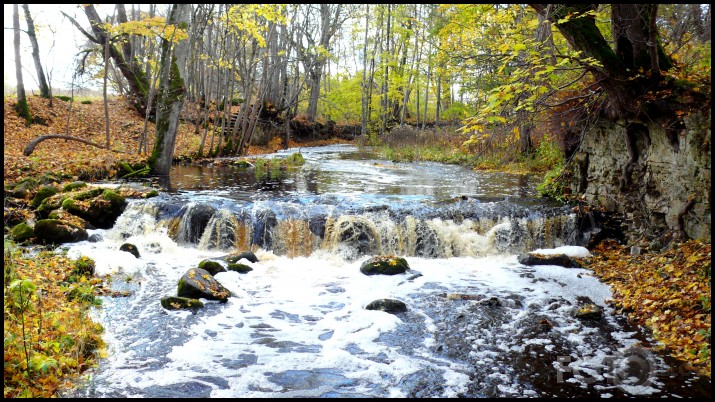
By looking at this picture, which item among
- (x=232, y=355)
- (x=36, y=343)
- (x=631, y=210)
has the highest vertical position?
(x=631, y=210)

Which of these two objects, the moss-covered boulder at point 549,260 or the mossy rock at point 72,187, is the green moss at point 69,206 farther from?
the moss-covered boulder at point 549,260

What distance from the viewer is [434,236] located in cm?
1063

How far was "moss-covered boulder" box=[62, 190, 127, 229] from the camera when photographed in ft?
34.9

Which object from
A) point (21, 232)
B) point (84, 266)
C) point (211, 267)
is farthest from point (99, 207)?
point (211, 267)

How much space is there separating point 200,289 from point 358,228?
163 inches

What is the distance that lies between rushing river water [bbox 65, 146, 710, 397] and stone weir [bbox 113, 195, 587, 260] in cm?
3

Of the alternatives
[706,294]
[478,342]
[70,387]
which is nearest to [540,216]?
[706,294]

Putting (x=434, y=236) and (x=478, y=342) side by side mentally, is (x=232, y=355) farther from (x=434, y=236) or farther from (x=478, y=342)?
(x=434, y=236)

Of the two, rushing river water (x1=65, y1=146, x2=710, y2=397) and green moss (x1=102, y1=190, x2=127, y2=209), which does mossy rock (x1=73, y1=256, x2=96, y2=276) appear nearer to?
rushing river water (x1=65, y1=146, x2=710, y2=397)

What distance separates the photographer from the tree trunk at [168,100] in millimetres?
15523

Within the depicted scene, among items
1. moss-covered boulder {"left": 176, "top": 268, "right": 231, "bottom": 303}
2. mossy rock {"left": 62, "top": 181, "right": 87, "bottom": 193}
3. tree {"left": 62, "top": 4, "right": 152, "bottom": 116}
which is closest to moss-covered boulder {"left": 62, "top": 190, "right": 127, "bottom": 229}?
mossy rock {"left": 62, "top": 181, "right": 87, "bottom": 193}

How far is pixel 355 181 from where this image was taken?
621 inches

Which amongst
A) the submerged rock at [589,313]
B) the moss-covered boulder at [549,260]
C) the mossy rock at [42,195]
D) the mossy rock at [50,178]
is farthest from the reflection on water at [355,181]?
the submerged rock at [589,313]

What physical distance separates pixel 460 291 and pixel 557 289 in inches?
61.0
